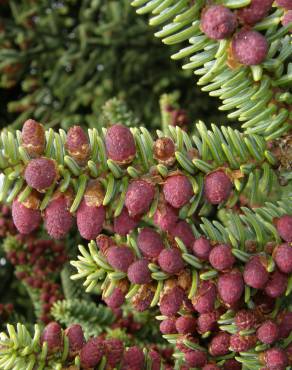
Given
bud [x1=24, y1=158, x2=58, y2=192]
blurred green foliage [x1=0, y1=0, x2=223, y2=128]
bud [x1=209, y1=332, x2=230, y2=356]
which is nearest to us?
bud [x1=24, y1=158, x2=58, y2=192]

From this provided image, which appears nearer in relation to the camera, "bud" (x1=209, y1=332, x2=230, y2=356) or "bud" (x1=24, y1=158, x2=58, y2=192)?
"bud" (x1=24, y1=158, x2=58, y2=192)

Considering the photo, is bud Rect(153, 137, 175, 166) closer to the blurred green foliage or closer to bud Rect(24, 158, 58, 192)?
bud Rect(24, 158, 58, 192)

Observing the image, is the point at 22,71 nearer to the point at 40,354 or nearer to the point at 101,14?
the point at 101,14

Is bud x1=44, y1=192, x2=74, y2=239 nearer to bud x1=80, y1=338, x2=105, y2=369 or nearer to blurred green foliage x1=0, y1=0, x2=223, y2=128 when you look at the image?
bud x1=80, y1=338, x2=105, y2=369

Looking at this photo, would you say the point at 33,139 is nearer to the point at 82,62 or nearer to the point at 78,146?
the point at 78,146

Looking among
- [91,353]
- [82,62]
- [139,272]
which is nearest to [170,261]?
[139,272]

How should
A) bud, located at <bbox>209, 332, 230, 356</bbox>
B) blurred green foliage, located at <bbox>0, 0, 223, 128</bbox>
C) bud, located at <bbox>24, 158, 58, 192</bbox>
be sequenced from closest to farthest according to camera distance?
bud, located at <bbox>24, 158, 58, 192</bbox>
bud, located at <bbox>209, 332, 230, 356</bbox>
blurred green foliage, located at <bbox>0, 0, 223, 128</bbox>

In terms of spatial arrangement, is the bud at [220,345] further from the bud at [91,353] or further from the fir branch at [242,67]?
the fir branch at [242,67]

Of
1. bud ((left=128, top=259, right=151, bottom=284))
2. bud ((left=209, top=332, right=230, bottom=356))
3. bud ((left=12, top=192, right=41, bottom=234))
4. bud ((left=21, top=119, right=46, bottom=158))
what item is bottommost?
bud ((left=209, top=332, right=230, bottom=356))

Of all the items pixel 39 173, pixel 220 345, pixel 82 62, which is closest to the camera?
pixel 39 173

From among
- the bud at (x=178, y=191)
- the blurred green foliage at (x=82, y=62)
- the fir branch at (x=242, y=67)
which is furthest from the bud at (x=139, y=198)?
the blurred green foliage at (x=82, y=62)

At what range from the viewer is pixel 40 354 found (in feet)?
2.10

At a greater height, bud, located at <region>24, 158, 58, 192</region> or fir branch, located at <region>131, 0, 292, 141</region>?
fir branch, located at <region>131, 0, 292, 141</region>

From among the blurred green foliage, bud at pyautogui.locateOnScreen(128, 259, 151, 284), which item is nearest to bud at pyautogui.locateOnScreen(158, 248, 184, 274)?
bud at pyautogui.locateOnScreen(128, 259, 151, 284)
